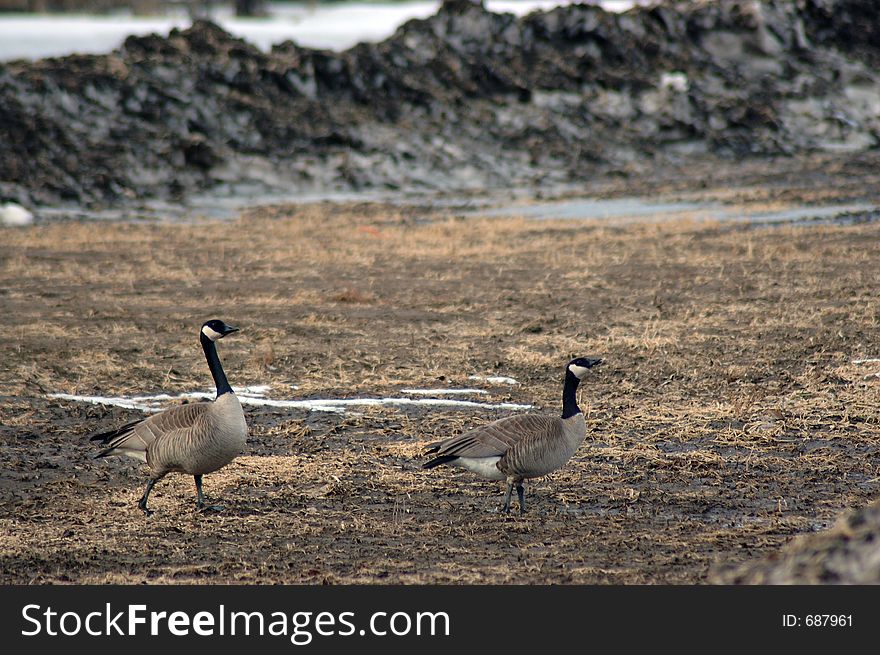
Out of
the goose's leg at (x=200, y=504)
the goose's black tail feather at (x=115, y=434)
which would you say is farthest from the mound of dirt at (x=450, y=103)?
the goose's leg at (x=200, y=504)

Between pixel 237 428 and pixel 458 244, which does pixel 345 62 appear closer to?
pixel 458 244

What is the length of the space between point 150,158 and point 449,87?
562 inches

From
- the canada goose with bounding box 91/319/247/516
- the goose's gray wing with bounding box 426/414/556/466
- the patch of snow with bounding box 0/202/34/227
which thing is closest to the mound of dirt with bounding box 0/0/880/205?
the patch of snow with bounding box 0/202/34/227

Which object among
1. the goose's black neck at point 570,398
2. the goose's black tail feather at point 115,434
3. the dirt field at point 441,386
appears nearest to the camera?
the dirt field at point 441,386

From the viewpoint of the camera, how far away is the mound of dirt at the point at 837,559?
4.72m

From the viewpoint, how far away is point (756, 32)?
5591 cm

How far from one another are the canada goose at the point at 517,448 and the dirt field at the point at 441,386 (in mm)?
388

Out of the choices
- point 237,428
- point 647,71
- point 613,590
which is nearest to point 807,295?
point 237,428

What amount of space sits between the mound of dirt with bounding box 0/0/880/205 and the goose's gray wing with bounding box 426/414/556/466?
3042cm

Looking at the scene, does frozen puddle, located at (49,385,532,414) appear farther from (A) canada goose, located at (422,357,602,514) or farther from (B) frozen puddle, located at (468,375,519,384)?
(A) canada goose, located at (422,357,602,514)

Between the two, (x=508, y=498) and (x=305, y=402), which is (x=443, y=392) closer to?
(x=305, y=402)

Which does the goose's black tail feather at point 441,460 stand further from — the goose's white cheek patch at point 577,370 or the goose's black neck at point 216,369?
the goose's black neck at point 216,369

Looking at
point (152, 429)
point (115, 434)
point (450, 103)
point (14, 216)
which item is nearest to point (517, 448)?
point (152, 429)

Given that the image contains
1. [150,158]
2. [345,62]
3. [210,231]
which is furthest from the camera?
[345,62]
